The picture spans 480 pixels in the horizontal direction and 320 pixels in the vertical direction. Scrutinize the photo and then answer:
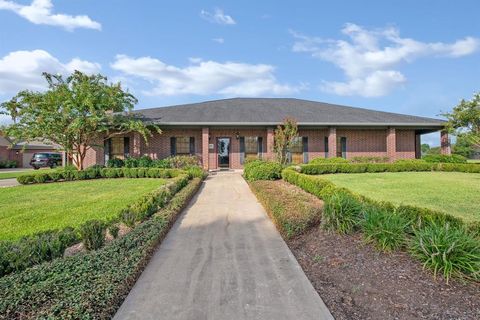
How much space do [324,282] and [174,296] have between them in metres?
1.56

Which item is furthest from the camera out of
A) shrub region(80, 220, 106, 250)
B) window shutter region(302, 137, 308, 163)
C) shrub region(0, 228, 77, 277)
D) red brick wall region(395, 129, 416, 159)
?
red brick wall region(395, 129, 416, 159)

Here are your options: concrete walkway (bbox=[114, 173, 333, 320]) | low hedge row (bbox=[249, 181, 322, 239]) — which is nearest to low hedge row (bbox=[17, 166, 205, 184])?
low hedge row (bbox=[249, 181, 322, 239])

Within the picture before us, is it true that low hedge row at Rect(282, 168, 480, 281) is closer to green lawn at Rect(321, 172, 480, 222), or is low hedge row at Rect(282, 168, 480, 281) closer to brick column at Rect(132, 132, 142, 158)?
green lawn at Rect(321, 172, 480, 222)

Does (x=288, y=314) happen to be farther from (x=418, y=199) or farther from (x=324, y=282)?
(x=418, y=199)

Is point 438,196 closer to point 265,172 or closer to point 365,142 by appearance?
point 265,172

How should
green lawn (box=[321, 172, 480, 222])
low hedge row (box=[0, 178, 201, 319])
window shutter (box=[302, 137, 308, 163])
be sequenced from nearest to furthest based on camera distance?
low hedge row (box=[0, 178, 201, 319])
green lawn (box=[321, 172, 480, 222])
window shutter (box=[302, 137, 308, 163])

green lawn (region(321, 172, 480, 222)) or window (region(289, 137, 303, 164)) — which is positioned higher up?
window (region(289, 137, 303, 164))

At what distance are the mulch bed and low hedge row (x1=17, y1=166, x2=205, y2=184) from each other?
30.0 feet

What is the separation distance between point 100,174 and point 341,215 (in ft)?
42.2

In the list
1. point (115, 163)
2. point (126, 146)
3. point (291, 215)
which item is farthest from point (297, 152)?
point (291, 215)

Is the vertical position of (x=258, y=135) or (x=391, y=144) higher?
(x=258, y=135)

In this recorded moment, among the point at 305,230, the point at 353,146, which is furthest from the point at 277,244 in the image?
the point at 353,146

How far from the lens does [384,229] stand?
141 inches

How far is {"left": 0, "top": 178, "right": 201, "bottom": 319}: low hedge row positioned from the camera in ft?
7.47
